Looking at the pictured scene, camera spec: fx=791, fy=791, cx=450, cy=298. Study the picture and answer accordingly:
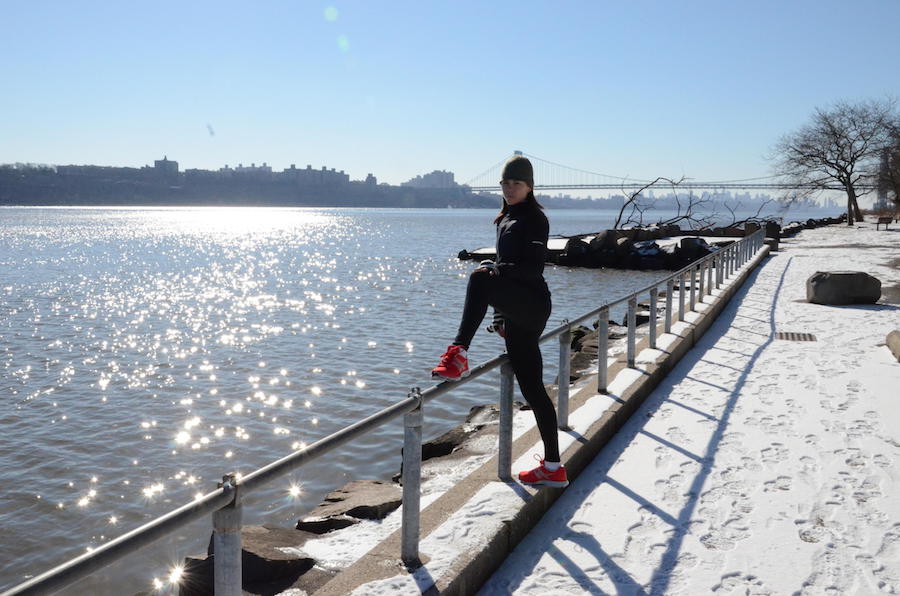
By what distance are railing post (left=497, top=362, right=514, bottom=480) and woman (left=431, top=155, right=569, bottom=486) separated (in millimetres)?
323

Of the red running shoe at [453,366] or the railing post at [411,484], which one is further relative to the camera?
the red running shoe at [453,366]

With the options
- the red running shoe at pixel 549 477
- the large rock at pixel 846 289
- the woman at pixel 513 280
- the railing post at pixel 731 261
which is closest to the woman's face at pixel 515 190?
the woman at pixel 513 280

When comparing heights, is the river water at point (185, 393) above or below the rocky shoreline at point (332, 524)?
below

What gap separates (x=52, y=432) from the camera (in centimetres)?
1063

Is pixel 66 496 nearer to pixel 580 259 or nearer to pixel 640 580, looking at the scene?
pixel 640 580

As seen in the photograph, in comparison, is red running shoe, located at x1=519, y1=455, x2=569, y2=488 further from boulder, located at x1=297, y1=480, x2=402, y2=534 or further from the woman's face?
boulder, located at x1=297, y1=480, x2=402, y2=534

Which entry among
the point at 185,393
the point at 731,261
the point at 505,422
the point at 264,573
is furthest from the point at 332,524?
the point at 731,261

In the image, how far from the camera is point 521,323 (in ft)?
13.1

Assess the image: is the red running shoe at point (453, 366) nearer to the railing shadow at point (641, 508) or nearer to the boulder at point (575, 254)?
the railing shadow at point (641, 508)

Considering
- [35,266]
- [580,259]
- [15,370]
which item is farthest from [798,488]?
[35,266]

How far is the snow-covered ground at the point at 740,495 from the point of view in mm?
3717

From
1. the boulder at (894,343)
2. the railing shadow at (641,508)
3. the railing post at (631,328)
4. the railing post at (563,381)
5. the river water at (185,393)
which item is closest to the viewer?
the railing shadow at (641,508)

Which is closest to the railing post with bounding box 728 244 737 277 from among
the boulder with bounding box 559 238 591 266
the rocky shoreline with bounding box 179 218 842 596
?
the rocky shoreline with bounding box 179 218 842 596

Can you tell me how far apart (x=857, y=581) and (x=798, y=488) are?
4.02ft
